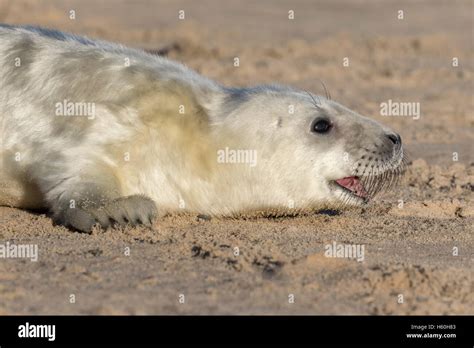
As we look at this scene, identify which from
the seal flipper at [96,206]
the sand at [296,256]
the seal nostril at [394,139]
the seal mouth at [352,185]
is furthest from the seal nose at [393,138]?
the seal flipper at [96,206]

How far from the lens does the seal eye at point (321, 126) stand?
582 cm

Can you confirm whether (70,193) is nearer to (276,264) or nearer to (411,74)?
(276,264)

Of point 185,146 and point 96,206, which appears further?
point 185,146

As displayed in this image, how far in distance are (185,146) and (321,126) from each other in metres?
0.77

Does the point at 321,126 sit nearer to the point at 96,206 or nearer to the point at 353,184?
the point at 353,184

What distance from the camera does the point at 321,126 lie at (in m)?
5.82

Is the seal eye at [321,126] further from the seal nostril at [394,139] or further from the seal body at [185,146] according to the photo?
the seal nostril at [394,139]

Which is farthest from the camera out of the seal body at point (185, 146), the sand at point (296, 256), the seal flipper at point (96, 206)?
the seal body at point (185, 146)

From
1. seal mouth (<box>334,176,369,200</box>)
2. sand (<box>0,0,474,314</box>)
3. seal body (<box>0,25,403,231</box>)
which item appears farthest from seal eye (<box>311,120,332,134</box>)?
sand (<box>0,0,474,314</box>)

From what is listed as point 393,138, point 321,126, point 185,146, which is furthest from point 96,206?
point 393,138

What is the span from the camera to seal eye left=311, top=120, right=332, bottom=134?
582 cm

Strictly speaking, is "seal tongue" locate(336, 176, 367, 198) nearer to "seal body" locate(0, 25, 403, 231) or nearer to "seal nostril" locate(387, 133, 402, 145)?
"seal body" locate(0, 25, 403, 231)

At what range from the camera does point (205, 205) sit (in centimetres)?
580

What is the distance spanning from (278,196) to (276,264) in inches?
43.1
